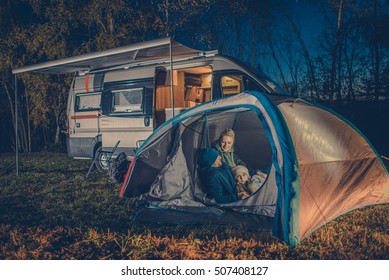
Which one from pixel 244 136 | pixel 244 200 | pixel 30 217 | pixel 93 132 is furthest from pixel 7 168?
pixel 244 200

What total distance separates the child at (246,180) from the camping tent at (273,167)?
589 mm

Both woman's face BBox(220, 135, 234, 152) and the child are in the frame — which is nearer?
the child

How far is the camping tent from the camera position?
425cm

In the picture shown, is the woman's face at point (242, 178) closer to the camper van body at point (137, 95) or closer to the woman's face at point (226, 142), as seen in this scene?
the woman's face at point (226, 142)

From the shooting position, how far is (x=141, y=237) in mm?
4230

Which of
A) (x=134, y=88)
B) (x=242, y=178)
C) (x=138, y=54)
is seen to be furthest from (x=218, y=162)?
(x=134, y=88)

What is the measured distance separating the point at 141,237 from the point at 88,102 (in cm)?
624

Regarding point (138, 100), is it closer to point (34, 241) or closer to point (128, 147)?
point (128, 147)

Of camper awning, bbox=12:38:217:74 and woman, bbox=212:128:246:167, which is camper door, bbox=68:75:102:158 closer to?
camper awning, bbox=12:38:217:74

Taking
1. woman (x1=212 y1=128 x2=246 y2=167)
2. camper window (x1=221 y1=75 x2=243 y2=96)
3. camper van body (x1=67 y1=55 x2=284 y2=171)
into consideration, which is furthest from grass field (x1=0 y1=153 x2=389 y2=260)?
camper window (x1=221 y1=75 x2=243 y2=96)

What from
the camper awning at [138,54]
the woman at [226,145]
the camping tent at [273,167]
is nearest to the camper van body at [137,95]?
the camper awning at [138,54]

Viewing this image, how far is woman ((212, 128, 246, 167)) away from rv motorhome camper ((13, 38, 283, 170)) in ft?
4.08

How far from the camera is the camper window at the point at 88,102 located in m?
9.53

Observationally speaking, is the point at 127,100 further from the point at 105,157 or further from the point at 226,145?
the point at 226,145
